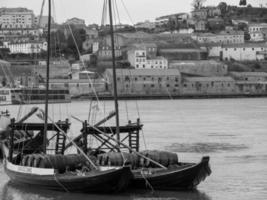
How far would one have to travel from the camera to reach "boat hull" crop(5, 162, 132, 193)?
25.2 metres

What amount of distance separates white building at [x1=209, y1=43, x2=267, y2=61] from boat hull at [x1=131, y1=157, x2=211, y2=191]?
149m

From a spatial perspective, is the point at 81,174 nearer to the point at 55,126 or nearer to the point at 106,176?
the point at 106,176

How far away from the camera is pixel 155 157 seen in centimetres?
2689

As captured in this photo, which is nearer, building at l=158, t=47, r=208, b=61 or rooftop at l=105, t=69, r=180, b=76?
rooftop at l=105, t=69, r=180, b=76

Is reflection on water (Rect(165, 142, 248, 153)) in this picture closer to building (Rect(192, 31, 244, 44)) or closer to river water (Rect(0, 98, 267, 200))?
river water (Rect(0, 98, 267, 200))

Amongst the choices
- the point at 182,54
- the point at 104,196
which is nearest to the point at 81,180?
the point at 104,196

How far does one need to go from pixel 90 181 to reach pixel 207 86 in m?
118

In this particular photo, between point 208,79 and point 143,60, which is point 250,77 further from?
point 143,60

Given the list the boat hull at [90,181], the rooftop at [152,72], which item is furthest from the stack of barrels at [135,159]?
the rooftop at [152,72]

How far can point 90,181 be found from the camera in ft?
83.9

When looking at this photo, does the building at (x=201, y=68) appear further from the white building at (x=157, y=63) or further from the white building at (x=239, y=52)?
the white building at (x=239, y=52)

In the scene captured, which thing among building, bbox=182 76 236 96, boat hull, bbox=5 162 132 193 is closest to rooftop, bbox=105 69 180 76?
building, bbox=182 76 236 96

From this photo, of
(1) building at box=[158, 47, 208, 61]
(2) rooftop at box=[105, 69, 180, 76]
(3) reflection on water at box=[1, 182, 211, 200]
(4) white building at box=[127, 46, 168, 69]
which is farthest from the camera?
(1) building at box=[158, 47, 208, 61]

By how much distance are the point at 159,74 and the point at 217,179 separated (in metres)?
112
